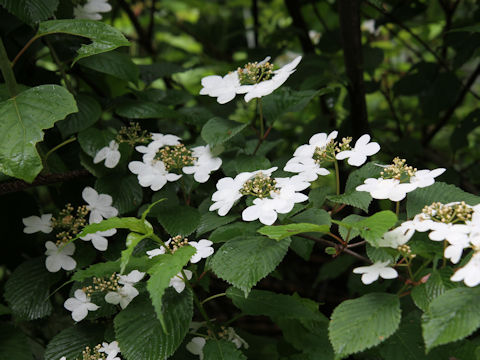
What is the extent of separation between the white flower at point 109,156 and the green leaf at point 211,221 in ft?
0.92

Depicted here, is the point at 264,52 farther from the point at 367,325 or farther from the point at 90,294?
the point at 367,325

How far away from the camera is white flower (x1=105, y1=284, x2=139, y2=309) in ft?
3.08

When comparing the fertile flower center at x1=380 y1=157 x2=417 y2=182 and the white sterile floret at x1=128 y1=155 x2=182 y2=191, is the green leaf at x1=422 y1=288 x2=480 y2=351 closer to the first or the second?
the fertile flower center at x1=380 y1=157 x2=417 y2=182

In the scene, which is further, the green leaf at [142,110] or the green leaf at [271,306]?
the green leaf at [142,110]

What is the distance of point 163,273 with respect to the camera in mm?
755

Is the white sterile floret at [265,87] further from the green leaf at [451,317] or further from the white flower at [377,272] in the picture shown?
the green leaf at [451,317]

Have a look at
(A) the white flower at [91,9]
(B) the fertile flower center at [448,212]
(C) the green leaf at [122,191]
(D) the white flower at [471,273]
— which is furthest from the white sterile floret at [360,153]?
(A) the white flower at [91,9]

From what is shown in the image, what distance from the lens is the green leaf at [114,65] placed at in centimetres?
122

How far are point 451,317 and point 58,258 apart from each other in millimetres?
820

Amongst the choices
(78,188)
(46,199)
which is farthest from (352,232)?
(46,199)

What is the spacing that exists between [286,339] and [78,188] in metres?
0.65

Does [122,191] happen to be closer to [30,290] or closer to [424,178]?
[30,290]

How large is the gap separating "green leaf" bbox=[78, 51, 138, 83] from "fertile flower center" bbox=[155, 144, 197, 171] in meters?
0.26

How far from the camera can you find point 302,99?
3.89 feet
